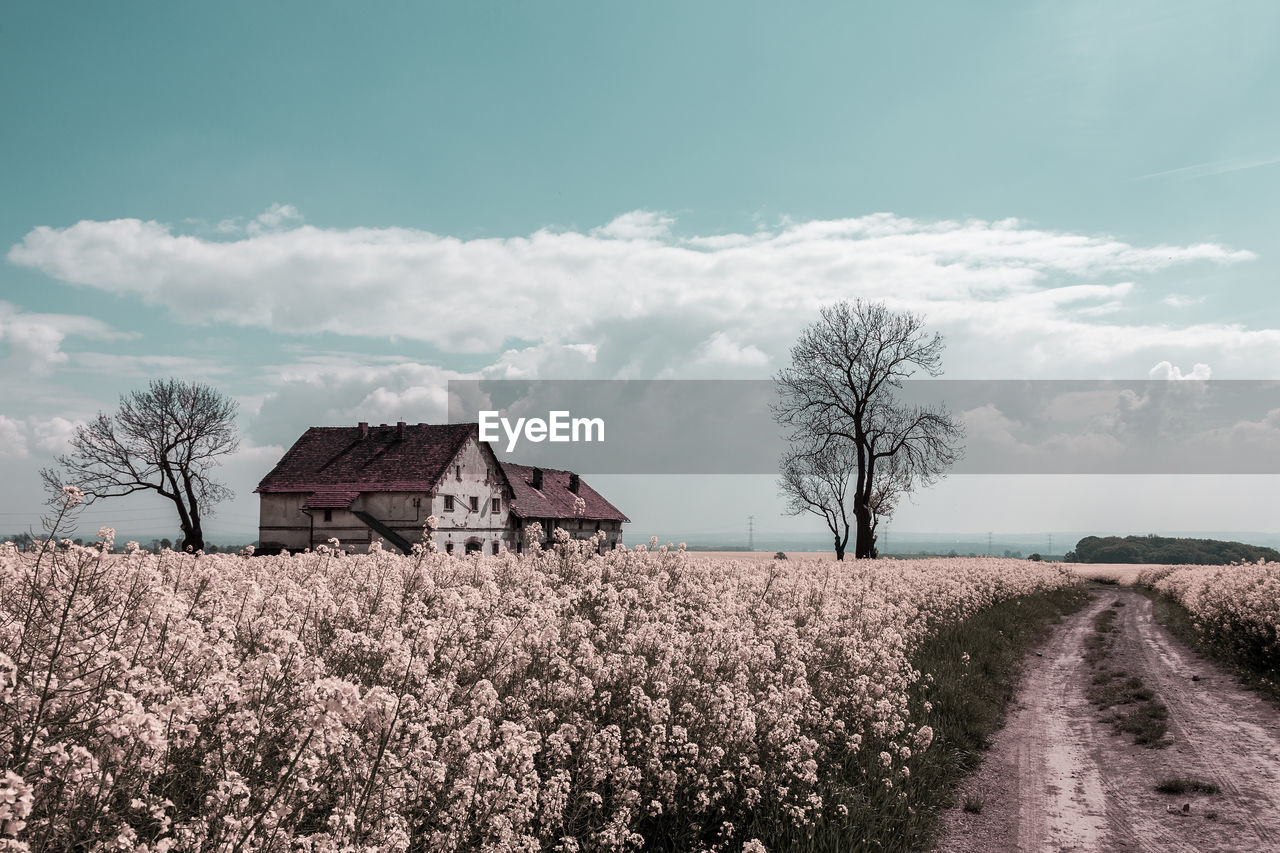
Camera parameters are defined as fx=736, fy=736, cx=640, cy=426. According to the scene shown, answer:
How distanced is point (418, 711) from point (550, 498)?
55.0 metres

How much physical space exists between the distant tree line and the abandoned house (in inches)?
3990

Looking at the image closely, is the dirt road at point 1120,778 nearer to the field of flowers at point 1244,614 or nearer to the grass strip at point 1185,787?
the grass strip at point 1185,787

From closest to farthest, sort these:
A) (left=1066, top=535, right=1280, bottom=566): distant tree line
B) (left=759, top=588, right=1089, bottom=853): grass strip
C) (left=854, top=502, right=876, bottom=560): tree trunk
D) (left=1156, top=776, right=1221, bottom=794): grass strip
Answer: (left=759, top=588, right=1089, bottom=853): grass strip, (left=1156, top=776, right=1221, bottom=794): grass strip, (left=854, top=502, right=876, bottom=560): tree trunk, (left=1066, top=535, right=1280, bottom=566): distant tree line

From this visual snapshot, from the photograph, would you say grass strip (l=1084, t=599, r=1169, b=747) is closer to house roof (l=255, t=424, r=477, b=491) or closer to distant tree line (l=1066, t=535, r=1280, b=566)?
house roof (l=255, t=424, r=477, b=491)

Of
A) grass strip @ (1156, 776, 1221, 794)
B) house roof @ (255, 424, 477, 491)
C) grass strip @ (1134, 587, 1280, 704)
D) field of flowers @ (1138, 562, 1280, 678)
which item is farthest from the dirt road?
house roof @ (255, 424, 477, 491)

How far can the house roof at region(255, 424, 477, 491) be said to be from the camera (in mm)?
43625

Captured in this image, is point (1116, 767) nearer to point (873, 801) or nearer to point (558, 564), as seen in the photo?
point (873, 801)

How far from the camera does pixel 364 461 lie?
45656 mm

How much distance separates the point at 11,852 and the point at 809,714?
666 cm

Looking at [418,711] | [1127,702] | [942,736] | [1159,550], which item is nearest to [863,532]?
[1127,702]

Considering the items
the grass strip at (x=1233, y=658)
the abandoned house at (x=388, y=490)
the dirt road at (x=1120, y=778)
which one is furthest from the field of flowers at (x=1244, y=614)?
the abandoned house at (x=388, y=490)

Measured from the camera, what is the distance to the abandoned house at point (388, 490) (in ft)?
141

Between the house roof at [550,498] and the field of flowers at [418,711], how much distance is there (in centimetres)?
4163

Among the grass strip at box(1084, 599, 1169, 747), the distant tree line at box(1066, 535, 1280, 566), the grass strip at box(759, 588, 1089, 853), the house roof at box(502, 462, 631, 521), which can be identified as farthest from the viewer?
the distant tree line at box(1066, 535, 1280, 566)
